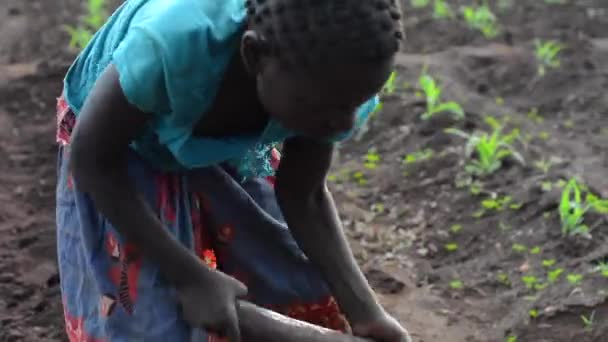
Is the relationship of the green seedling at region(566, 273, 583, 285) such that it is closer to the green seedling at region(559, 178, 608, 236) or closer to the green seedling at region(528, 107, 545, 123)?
the green seedling at region(559, 178, 608, 236)

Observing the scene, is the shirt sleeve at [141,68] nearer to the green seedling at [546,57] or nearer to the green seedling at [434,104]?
the green seedling at [434,104]

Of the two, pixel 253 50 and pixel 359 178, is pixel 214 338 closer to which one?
pixel 253 50

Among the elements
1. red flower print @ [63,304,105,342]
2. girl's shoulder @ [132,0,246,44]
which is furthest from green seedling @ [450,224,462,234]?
girl's shoulder @ [132,0,246,44]

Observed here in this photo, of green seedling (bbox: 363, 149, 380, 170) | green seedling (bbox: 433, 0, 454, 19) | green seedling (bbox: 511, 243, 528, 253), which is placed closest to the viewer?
green seedling (bbox: 511, 243, 528, 253)

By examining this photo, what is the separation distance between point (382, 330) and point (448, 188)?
1949 mm

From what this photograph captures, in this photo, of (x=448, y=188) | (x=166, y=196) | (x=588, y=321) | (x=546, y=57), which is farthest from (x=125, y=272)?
(x=546, y=57)

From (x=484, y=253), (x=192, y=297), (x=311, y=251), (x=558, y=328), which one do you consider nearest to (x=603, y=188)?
(x=484, y=253)

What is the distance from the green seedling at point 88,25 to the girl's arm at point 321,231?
3257 mm

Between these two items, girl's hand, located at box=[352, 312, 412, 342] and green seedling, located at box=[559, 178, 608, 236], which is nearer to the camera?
girl's hand, located at box=[352, 312, 412, 342]

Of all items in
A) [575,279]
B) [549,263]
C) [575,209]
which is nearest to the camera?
[575,279]

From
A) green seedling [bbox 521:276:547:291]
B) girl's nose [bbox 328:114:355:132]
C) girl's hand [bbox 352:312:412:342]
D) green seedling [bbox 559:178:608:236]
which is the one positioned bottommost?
green seedling [bbox 521:276:547:291]

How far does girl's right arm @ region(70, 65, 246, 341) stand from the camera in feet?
6.79

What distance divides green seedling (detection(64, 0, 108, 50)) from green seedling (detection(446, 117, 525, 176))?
6.70 ft

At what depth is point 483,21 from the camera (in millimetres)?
6199
